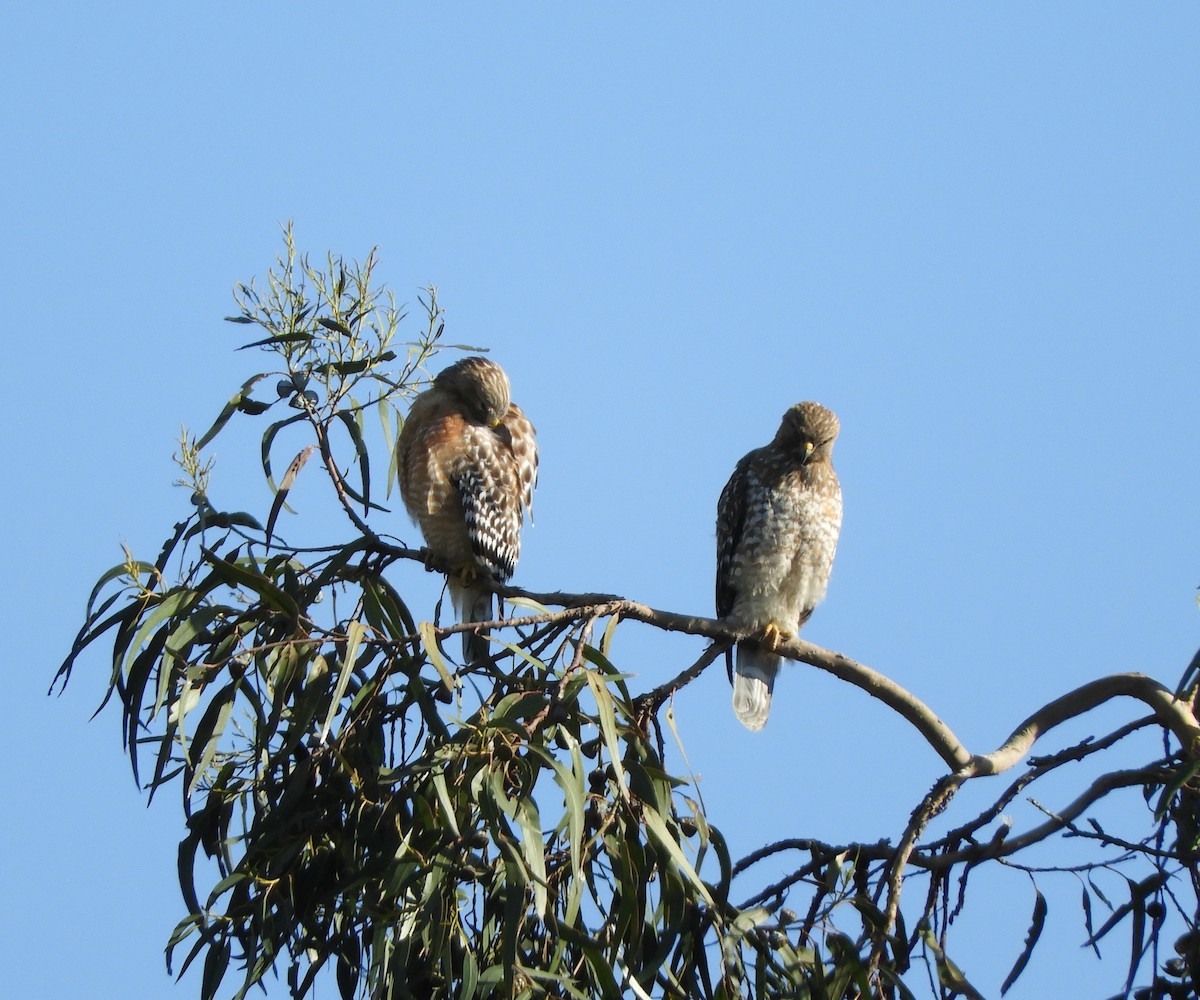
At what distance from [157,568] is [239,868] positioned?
856 mm

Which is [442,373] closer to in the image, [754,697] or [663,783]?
[754,697]

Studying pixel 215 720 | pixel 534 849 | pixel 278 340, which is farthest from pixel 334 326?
pixel 534 849

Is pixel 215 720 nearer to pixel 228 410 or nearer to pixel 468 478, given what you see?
pixel 228 410

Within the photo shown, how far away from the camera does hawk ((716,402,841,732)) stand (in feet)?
17.3

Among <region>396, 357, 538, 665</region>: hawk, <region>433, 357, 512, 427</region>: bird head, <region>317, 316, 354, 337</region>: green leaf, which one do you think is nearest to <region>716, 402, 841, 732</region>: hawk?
<region>396, 357, 538, 665</region>: hawk

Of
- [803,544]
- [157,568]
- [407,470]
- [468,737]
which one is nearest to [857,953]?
[468,737]

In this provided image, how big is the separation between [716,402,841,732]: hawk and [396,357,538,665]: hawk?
0.81 meters

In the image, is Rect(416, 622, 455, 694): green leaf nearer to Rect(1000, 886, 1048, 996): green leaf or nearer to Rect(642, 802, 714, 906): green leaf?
Rect(642, 802, 714, 906): green leaf

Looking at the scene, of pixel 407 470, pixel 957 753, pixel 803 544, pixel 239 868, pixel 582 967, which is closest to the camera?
pixel 582 967

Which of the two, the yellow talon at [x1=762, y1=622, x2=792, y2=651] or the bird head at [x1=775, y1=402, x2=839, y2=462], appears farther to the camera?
the bird head at [x1=775, y1=402, x2=839, y2=462]

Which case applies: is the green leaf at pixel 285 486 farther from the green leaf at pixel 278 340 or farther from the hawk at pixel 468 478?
the hawk at pixel 468 478

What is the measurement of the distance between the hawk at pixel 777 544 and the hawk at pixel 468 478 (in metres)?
0.81

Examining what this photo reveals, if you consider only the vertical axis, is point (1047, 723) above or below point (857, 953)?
above

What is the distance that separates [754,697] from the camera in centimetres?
534
